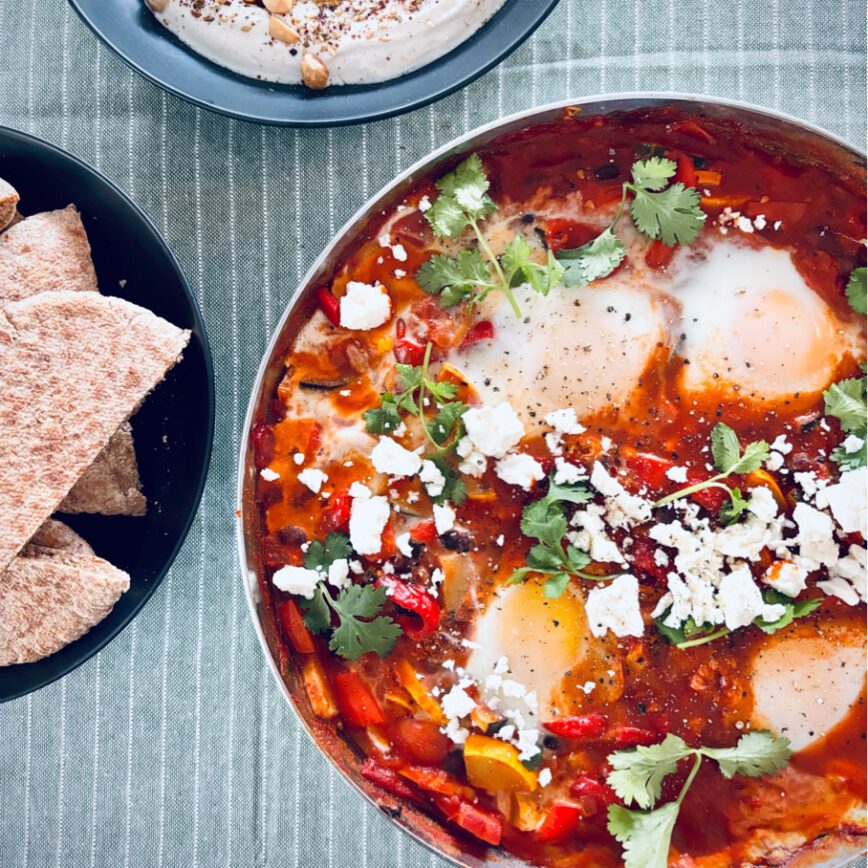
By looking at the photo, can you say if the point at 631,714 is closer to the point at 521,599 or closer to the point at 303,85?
the point at 521,599

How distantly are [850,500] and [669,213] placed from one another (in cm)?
89

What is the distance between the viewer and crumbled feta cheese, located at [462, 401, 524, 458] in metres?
2.47

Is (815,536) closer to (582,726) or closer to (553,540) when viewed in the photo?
(553,540)

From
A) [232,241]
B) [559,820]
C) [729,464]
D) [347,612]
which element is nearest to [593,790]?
[559,820]

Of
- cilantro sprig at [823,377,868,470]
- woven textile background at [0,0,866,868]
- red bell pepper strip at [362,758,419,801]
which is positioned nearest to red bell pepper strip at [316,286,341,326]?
woven textile background at [0,0,866,868]

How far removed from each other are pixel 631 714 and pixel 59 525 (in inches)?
65.4

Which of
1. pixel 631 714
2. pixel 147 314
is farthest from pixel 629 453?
pixel 147 314

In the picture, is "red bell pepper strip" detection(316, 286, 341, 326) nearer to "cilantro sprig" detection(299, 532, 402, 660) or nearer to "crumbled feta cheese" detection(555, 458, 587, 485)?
"cilantro sprig" detection(299, 532, 402, 660)

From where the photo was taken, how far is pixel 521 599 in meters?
2.62

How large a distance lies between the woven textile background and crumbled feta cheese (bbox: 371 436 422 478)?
22.3 inches

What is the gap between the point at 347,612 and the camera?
253 cm

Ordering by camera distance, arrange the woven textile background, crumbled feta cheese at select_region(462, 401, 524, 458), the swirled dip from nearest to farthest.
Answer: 1. crumbled feta cheese at select_region(462, 401, 524, 458)
2. the swirled dip
3. the woven textile background

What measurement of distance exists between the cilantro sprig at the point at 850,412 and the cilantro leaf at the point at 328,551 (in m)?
1.34

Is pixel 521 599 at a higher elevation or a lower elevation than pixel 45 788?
higher
